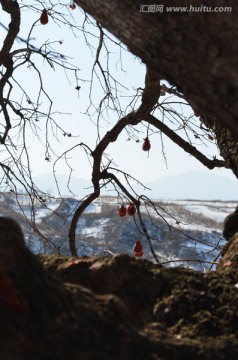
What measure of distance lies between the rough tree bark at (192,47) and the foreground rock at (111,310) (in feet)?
1.48

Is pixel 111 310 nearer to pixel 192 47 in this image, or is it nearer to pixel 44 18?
pixel 192 47

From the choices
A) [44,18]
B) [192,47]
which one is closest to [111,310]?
[192,47]

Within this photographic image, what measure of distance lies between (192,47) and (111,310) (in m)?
0.61

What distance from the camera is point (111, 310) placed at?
3.51ft

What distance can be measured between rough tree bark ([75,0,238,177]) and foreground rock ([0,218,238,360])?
17.8 inches

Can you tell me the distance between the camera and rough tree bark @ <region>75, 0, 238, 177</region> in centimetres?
113

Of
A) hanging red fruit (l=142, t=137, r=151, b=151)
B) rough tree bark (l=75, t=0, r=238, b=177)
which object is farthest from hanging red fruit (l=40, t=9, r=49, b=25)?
rough tree bark (l=75, t=0, r=238, b=177)

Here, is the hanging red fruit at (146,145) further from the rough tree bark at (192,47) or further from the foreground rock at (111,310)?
the rough tree bark at (192,47)

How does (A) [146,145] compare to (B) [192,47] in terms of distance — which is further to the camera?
(A) [146,145]

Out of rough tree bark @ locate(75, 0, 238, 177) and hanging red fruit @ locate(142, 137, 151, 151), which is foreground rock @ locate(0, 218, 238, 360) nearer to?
rough tree bark @ locate(75, 0, 238, 177)

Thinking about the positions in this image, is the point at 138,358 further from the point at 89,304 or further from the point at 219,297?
the point at 219,297

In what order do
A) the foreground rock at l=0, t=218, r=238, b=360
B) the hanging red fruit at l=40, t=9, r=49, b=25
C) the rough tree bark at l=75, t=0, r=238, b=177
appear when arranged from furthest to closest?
the hanging red fruit at l=40, t=9, r=49, b=25, the rough tree bark at l=75, t=0, r=238, b=177, the foreground rock at l=0, t=218, r=238, b=360

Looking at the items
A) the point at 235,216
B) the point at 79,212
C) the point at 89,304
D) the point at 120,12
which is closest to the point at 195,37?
the point at 120,12

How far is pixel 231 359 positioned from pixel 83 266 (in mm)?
507
